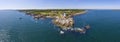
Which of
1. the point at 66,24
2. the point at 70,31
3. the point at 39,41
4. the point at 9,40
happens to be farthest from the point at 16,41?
the point at 66,24

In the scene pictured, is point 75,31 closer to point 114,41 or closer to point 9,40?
point 114,41

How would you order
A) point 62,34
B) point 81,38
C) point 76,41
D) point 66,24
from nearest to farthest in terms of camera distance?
point 76,41, point 81,38, point 62,34, point 66,24

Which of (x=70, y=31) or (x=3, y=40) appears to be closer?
(x=3, y=40)

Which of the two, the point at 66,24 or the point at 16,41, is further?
the point at 66,24

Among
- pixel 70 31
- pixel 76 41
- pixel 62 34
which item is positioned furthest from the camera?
pixel 70 31

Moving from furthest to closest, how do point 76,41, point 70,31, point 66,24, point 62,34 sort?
point 66,24
point 70,31
point 62,34
point 76,41

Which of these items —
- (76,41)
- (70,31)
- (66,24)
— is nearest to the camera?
(76,41)

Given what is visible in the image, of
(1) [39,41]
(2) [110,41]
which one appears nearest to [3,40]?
(1) [39,41]

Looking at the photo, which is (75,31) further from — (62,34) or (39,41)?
(39,41)

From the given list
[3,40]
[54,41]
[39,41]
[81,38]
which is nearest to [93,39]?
[81,38]
